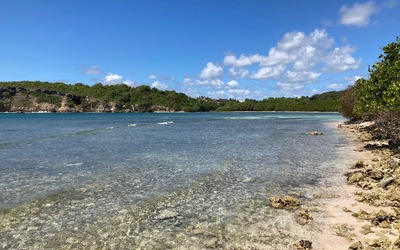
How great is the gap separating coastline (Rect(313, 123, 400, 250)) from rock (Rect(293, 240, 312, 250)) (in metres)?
0.21

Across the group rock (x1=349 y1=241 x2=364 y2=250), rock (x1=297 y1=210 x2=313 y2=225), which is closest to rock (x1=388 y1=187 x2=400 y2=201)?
rock (x1=297 y1=210 x2=313 y2=225)

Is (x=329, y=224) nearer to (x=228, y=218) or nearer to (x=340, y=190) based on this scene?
(x=228, y=218)

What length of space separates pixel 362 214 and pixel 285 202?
299 centimetres

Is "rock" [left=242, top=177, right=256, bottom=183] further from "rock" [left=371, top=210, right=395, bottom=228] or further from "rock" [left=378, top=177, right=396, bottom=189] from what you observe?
"rock" [left=371, top=210, right=395, bottom=228]

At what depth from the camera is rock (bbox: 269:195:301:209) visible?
43.3 ft

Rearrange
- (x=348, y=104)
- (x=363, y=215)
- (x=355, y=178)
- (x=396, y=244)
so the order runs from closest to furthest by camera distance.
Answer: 1. (x=396, y=244)
2. (x=363, y=215)
3. (x=355, y=178)
4. (x=348, y=104)

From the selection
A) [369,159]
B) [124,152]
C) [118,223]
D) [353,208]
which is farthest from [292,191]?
[124,152]

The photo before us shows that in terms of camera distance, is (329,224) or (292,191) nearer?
(329,224)

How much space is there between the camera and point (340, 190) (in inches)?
616

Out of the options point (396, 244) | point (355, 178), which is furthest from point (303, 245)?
point (355, 178)

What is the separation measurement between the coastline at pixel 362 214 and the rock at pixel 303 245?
0.21 m

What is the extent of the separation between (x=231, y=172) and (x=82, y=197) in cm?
959

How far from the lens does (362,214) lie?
11.6 m

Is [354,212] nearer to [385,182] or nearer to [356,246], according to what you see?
[356,246]
